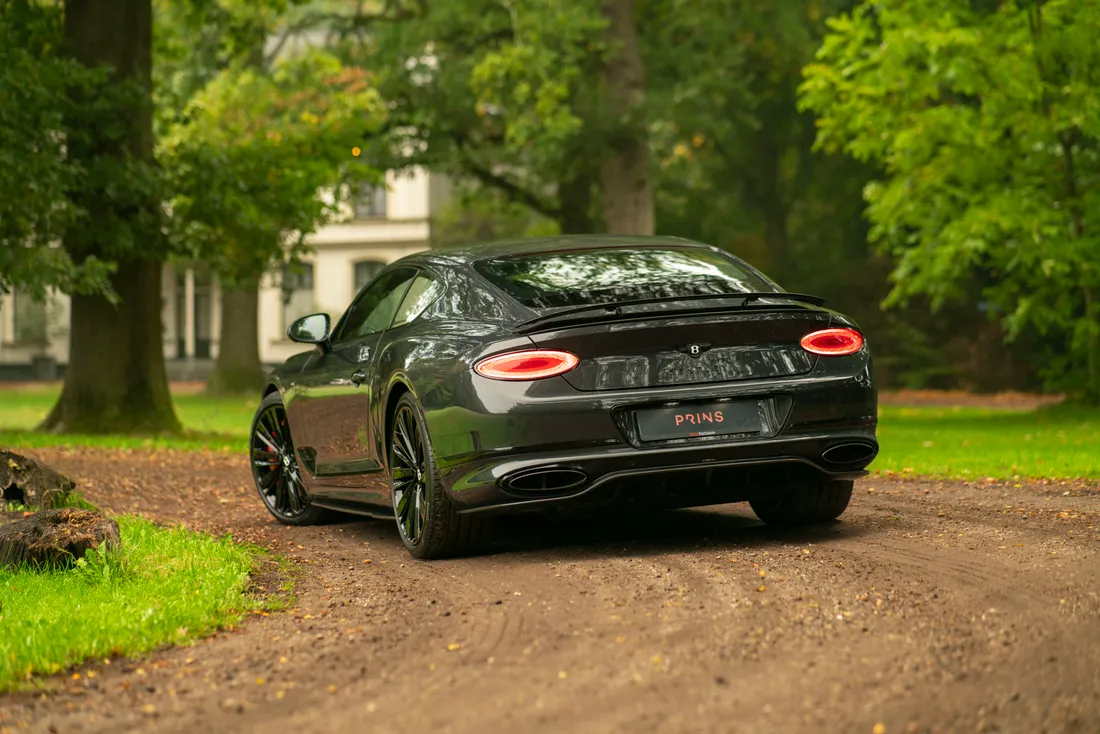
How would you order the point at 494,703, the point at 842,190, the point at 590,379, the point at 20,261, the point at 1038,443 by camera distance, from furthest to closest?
the point at 842,190 → the point at 20,261 → the point at 1038,443 → the point at 590,379 → the point at 494,703

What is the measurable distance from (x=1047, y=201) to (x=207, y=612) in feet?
51.5

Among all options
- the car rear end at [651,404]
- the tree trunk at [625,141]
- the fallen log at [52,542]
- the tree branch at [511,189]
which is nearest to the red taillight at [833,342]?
the car rear end at [651,404]

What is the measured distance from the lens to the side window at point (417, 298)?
8.05m

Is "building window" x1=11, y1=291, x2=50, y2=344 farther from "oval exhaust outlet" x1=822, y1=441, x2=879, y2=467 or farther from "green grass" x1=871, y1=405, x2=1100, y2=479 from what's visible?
"oval exhaust outlet" x1=822, y1=441, x2=879, y2=467

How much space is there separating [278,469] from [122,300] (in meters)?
9.85

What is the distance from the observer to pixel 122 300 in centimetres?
1902

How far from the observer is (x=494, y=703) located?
4445 millimetres

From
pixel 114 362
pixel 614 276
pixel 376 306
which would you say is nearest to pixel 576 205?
pixel 114 362

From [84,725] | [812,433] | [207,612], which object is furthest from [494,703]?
[812,433]

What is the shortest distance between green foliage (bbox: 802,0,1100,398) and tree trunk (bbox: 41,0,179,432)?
843cm

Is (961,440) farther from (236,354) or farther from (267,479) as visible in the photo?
(236,354)

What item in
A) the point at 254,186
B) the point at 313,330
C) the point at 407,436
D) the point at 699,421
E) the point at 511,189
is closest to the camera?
the point at 699,421

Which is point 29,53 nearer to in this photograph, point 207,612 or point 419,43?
point 419,43

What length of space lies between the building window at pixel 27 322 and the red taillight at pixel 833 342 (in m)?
49.5
